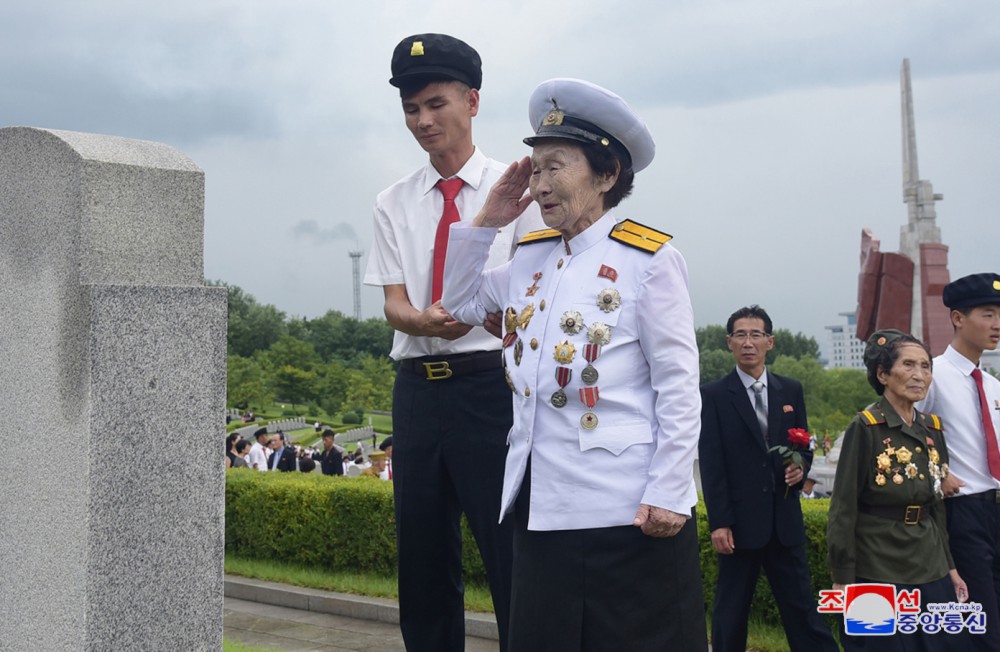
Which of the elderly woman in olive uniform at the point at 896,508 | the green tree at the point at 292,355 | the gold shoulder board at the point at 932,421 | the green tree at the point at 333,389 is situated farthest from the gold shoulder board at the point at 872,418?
the green tree at the point at 292,355

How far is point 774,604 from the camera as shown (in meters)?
7.09

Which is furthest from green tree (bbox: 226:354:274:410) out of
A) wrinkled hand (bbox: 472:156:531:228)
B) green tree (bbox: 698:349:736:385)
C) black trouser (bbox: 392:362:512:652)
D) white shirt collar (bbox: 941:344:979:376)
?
wrinkled hand (bbox: 472:156:531:228)

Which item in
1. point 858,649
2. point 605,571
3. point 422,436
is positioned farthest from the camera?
point 858,649

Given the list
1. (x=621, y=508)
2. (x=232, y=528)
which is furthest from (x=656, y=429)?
(x=232, y=528)

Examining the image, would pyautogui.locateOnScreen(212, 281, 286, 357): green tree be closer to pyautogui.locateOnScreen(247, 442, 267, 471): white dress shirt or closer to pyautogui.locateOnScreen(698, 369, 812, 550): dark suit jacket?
pyautogui.locateOnScreen(247, 442, 267, 471): white dress shirt

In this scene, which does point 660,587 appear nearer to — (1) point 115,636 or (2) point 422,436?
(2) point 422,436

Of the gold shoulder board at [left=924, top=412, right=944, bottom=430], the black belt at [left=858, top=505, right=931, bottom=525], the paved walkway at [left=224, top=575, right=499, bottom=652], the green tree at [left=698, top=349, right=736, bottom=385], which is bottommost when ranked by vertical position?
the paved walkway at [left=224, top=575, right=499, bottom=652]

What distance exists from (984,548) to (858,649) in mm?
914

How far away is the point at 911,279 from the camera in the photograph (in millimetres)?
24016

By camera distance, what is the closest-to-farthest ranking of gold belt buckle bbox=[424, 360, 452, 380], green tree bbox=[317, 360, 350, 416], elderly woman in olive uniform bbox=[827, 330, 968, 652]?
gold belt buckle bbox=[424, 360, 452, 380], elderly woman in olive uniform bbox=[827, 330, 968, 652], green tree bbox=[317, 360, 350, 416]

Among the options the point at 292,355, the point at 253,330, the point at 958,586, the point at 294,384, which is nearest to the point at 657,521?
the point at 958,586

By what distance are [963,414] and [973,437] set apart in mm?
130

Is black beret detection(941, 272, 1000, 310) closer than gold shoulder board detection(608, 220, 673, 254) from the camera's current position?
No

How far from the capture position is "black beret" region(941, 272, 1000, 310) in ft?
19.4
